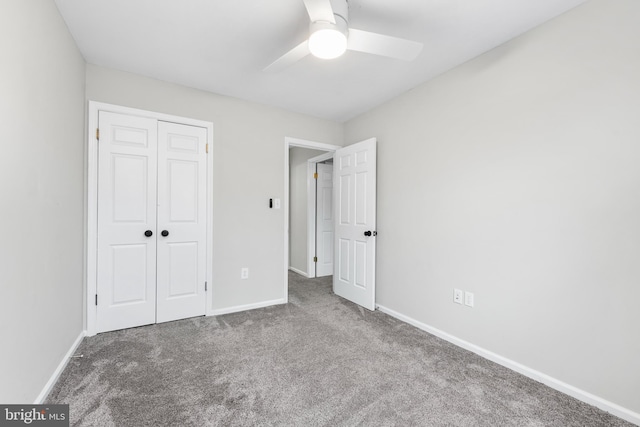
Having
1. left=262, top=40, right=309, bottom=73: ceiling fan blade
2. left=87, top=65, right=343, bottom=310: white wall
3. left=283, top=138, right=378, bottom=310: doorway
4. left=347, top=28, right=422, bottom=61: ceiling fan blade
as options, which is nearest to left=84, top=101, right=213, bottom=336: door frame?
left=87, top=65, right=343, bottom=310: white wall

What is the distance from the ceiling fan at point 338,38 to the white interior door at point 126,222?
1.82 meters

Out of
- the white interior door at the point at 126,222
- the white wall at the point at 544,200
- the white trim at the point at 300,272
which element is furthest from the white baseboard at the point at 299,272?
the white interior door at the point at 126,222

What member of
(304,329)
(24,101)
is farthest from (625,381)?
(24,101)

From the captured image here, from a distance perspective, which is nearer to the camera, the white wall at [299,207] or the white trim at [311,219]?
the white trim at [311,219]

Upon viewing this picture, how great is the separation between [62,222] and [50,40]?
3.74ft

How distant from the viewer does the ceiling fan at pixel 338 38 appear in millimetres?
1545

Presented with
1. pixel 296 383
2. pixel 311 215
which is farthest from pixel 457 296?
pixel 311 215

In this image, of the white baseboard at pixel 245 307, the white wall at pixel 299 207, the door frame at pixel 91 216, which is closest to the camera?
the door frame at pixel 91 216

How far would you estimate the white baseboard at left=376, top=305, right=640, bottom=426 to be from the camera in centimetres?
156

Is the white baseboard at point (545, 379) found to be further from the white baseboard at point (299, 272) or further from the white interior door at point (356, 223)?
the white baseboard at point (299, 272)

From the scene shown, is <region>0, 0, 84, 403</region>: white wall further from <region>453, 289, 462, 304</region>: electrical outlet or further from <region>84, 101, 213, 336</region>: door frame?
<region>453, 289, 462, 304</region>: electrical outlet

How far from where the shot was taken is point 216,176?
3047 millimetres

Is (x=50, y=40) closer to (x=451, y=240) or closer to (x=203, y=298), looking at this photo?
(x=203, y=298)

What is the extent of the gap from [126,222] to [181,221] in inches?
18.1
